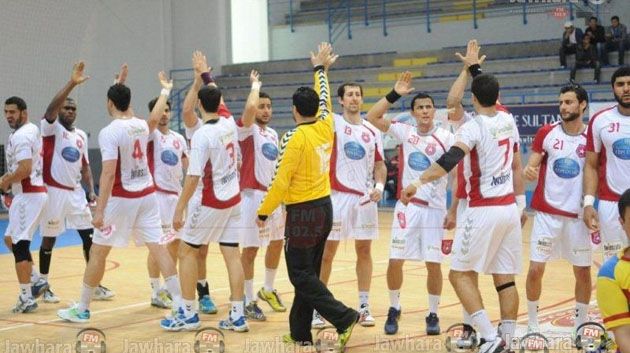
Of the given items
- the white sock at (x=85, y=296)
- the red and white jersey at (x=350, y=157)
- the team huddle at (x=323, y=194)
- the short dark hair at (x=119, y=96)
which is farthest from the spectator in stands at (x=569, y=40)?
the white sock at (x=85, y=296)

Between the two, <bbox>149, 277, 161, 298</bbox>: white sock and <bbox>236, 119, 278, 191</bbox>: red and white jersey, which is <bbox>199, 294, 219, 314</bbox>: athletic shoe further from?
<bbox>236, 119, 278, 191</bbox>: red and white jersey

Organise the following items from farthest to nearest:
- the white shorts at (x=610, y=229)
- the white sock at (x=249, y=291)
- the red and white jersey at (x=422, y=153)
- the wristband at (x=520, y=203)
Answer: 1. the white sock at (x=249, y=291)
2. the red and white jersey at (x=422, y=153)
3. the wristband at (x=520, y=203)
4. the white shorts at (x=610, y=229)

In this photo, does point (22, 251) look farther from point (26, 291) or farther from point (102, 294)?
point (102, 294)

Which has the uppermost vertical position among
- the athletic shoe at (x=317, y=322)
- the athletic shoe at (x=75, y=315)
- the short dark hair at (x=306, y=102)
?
the short dark hair at (x=306, y=102)

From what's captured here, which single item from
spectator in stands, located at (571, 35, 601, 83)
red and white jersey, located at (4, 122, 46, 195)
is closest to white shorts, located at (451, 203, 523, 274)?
red and white jersey, located at (4, 122, 46, 195)

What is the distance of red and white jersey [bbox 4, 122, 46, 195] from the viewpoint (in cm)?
1012

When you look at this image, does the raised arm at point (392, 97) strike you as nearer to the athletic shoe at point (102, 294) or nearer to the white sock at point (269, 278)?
the white sock at point (269, 278)

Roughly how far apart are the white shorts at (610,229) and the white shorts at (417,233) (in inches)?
62.8

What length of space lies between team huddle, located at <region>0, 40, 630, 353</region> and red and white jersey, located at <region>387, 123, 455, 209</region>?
15mm

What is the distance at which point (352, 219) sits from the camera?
940 centimetres

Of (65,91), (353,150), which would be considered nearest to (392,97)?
(353,150)

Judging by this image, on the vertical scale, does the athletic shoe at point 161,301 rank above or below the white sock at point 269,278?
below

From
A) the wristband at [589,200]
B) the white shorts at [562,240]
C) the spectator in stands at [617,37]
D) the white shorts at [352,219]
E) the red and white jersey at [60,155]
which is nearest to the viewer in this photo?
the wristband at [589,200]

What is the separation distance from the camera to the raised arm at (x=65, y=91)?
972cm
